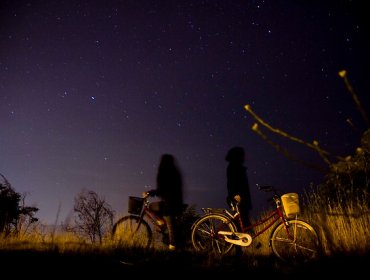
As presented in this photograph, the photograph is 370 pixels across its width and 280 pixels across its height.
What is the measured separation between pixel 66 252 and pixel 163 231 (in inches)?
84.4

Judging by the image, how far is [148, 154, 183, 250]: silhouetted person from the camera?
7.32 meters

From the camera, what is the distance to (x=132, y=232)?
7656mm

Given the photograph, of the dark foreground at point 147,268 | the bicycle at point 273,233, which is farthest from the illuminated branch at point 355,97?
the bicycle at point 273,233

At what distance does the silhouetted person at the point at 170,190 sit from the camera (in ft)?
24.0

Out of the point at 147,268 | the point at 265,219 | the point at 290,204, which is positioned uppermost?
the point at 290,204

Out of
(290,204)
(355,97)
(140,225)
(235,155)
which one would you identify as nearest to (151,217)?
(140,225)

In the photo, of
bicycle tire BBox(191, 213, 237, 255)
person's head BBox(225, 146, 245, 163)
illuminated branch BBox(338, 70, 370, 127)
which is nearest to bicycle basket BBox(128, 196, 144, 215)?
bicycle tire BBox(191, 213, 237, 255)

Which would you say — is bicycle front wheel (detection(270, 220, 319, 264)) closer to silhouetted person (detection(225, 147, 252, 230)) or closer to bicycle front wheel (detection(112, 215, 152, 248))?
silhouetted person (detection(225, 147, 252, 230))

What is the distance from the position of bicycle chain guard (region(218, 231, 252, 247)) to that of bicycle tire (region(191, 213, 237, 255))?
0.10m

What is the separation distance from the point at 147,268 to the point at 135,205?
2.65 m

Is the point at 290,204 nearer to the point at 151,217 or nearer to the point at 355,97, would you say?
the point at 151,217

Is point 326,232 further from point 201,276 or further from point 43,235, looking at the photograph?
point 43,235

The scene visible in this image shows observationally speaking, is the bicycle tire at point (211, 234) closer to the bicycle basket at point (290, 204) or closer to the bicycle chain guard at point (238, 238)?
the bicycle chain guard at point (238, 238)

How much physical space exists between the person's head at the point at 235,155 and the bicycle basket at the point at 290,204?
1495mm
